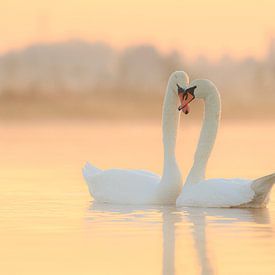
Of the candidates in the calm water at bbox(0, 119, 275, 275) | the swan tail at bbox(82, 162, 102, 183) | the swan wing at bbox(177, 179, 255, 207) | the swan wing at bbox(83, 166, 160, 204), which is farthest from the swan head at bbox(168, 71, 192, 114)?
the calm water at bbox(0, 119, 275, 275)

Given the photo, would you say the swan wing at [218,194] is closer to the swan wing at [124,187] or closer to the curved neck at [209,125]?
the swan wing at [124,187]

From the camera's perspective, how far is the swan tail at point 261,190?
1521cm

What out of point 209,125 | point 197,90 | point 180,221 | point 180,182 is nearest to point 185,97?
point 197,90

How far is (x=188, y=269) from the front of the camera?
35.8 feet

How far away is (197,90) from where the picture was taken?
1658cm

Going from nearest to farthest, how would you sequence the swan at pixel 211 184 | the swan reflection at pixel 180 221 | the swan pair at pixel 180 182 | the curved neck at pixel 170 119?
1. the swan reflection at pixel 180 221
2. the swan at pixel 211 184
3. the swan pair at pixel 180 182
4. the curved neck at pixel 170 119

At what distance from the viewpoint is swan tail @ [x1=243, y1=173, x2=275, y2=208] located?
599 inches

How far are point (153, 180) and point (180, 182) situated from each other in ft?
0.98

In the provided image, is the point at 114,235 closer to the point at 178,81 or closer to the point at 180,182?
the point at 180,182

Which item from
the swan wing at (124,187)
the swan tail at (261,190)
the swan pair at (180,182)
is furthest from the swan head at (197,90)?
the swan tail at (261,190)

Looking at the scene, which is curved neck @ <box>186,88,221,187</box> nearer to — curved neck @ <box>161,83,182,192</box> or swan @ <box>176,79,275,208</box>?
swan @ <box>176,79,275,208</box>

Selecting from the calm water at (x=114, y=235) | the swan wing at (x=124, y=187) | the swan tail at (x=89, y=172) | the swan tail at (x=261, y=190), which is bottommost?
the calm water at (x=114, y=235)

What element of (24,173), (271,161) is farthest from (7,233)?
(271,161)

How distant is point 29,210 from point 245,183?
2256 millimetres
